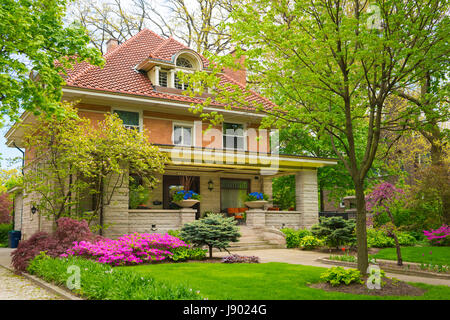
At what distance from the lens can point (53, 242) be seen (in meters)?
12.0

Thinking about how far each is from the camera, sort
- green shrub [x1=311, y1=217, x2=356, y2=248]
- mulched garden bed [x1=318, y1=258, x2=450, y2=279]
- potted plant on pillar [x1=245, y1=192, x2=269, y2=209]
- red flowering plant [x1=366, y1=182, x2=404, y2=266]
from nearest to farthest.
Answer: mulched garden bed [x1=318, y1=258, x2=450, y2=279] → red flowering plant [x1=366, y1=182, x2=404, y2=266] → green shrub [x1=311, y1=217, x2=356, y2=248] → potted plant on pillar [x1=245, y1=192, x2=269, y2=209]

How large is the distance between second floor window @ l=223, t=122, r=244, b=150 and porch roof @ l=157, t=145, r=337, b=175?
4.41 feet

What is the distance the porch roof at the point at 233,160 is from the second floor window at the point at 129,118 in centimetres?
251

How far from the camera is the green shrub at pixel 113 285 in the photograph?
6387 millimetres

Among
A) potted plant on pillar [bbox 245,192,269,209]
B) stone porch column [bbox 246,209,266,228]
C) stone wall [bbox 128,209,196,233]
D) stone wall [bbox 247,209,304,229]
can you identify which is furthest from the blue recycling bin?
stone porch column [bbox 246,209,266,228]

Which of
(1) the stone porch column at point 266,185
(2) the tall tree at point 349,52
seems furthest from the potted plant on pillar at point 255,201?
(2) the tall tree at point 349,52

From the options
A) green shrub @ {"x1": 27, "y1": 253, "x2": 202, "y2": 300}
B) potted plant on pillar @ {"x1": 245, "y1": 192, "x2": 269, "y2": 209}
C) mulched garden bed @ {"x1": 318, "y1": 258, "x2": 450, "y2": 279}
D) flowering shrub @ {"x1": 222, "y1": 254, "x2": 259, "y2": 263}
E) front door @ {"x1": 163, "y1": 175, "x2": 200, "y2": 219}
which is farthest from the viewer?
front door @ {"x1": 163, "y1": 175, "x2": 200, "y2": 219}

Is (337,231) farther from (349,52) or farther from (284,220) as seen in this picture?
(349,52)

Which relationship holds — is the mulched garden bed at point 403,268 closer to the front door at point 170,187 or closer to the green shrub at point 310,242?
the green shrub at point 310,242

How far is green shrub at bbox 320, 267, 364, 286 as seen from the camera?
8.02 metres

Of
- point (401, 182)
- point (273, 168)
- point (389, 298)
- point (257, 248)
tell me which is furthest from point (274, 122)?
point (401, 182)

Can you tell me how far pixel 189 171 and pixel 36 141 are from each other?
8.66 meters

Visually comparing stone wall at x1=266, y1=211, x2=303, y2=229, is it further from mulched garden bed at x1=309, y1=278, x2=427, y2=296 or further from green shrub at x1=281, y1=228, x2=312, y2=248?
mulched garden bed at x1=309, y1=278, x2=427, y2=296

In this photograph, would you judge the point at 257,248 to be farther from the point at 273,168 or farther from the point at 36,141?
the point at 36,141
